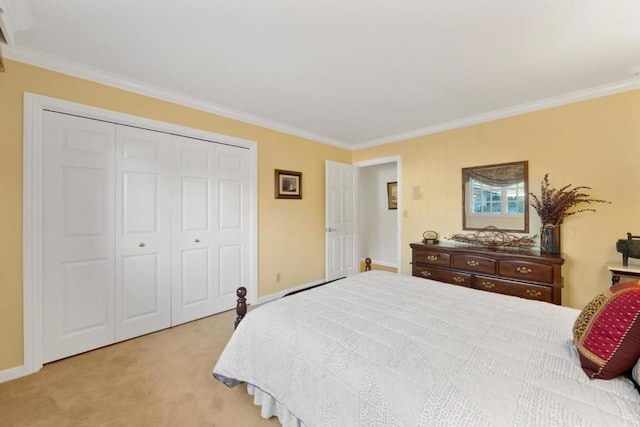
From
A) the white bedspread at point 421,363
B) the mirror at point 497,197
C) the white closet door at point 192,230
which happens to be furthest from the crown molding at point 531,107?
the white closet door at point 192,230

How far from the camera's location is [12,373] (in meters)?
1.92

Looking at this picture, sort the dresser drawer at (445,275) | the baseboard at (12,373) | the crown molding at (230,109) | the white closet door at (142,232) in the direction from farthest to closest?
the dresser drawer at (445,275) < the white closet door at (142,232) < the crown molding at (230,109) < the baseboard at (12,373)

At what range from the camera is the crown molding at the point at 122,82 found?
6.48 feet

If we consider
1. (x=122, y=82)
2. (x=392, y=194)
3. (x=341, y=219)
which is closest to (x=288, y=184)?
(x=341, y=219)

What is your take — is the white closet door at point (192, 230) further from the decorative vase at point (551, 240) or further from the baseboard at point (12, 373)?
the decorative vase at point (551, 240)

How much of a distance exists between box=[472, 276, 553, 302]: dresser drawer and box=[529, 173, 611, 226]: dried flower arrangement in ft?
2.30

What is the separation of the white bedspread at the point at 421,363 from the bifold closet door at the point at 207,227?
1.50m

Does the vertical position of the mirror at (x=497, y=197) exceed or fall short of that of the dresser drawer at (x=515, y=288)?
it exceeds it

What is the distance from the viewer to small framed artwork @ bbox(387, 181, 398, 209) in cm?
550

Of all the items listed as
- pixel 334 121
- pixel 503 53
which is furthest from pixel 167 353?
pixel 503 53

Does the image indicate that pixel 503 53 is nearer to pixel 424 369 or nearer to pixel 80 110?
pixel 424 369

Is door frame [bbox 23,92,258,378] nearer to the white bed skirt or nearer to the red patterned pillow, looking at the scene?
the white bed skirt

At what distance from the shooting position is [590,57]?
2.06 meters

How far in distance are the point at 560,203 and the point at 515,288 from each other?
38.4 inches
